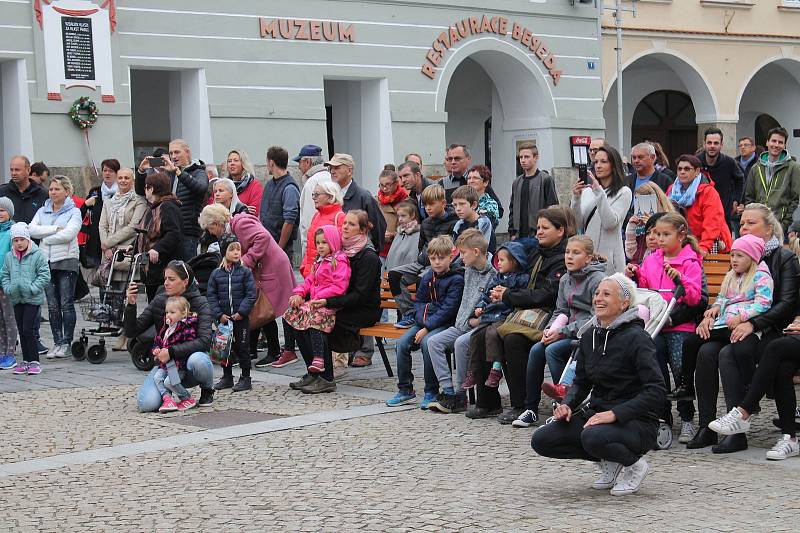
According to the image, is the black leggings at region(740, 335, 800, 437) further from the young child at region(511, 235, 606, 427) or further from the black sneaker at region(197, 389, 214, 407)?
the black sneaker at region(197, 389, 214, 407)

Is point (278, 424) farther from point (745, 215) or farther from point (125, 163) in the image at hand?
point (125, 163)

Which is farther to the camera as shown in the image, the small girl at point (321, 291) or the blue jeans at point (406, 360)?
the small girl at point (321, 291)

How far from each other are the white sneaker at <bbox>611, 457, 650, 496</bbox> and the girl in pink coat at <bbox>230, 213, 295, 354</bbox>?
17.0 ft

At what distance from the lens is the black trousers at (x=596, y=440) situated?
7371 mm

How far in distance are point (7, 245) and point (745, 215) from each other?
6917 millimetres

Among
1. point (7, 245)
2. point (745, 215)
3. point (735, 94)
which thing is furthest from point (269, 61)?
point (745, 215)

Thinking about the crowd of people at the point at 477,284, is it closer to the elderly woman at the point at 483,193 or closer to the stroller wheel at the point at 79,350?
the elderly woman at the point at 483,193

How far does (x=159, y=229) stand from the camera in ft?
41.5

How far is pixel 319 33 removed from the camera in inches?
870

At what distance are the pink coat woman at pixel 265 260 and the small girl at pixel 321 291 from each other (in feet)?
3.02

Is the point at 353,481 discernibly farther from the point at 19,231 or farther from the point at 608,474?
the point at 19,231

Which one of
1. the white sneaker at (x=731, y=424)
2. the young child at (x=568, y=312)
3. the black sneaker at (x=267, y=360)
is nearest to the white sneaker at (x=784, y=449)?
the white sneaker at (x=731, y=424)

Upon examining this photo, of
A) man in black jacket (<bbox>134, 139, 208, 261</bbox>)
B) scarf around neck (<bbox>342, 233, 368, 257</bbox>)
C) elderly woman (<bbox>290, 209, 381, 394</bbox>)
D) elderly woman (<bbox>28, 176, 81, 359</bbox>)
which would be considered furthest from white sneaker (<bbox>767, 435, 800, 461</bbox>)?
elderly woman (<bbox>28, 176, 81, 359</bbox>)

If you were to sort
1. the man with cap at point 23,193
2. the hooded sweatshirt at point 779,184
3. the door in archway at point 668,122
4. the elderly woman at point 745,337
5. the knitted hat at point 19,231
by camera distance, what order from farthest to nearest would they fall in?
1. the door in archway at point 668,122
2. the man with cap at point 23,193
3. the hooded sweatshirt at point 779,184
4. the knitted hat at point 19,231
5. the elderly woman at point 745,337
